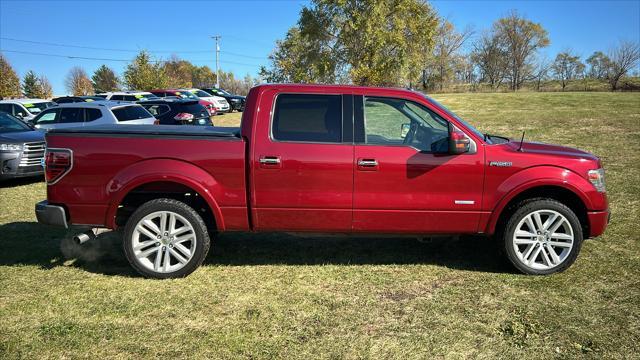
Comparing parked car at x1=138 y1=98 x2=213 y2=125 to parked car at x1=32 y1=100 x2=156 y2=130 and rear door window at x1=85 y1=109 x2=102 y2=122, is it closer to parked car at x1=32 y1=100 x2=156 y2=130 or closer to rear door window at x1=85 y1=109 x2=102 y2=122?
parked car at x1=32 y1=100 x2=156 y2=130

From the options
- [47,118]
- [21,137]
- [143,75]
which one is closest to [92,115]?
[47,118]

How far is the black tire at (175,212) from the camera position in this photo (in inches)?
180

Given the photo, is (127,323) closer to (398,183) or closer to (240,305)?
(240,305)

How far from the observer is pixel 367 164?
4488 millimetres

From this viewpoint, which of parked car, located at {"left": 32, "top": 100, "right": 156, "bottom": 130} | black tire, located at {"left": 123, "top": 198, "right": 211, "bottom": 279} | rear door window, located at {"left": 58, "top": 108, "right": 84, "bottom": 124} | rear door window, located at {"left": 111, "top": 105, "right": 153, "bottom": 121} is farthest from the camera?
rear door window, located at {"left": 58, "top": 108, "right": 84, "bottom": 124}

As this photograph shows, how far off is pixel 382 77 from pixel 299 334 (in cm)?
2793

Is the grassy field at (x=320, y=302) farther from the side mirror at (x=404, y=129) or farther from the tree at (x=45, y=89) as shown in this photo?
the tree at (x=45, y=89)

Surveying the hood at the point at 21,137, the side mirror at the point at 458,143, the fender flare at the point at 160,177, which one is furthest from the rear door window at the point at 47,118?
the side mirror at the point at 458,143

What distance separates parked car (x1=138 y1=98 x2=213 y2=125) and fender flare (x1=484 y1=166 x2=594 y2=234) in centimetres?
1237

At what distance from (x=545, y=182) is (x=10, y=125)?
1068 centimetres

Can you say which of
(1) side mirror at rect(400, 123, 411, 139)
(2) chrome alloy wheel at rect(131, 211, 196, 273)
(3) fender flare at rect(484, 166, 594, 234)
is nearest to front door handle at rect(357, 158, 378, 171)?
(1) side mirror at rect(400, 123, 411, 139)

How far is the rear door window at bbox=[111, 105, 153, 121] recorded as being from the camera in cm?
1196

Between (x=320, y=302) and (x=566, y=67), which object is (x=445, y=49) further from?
(x=320, y=302)

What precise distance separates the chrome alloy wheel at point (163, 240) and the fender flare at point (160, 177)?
1.07ft
